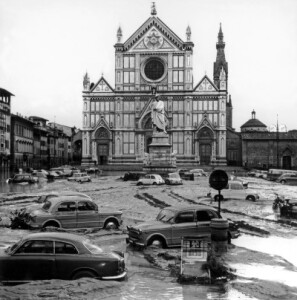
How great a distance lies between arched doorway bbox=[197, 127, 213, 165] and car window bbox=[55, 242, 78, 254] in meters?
76.1

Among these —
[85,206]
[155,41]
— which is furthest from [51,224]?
[155,41]

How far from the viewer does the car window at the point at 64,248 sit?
37.3ft

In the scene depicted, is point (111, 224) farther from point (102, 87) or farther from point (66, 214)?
point (102, 87)

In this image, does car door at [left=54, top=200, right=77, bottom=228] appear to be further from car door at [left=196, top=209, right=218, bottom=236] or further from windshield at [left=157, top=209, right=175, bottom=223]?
car door at [left=196, top=209, right=218, bottom=236]

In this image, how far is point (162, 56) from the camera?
3474 inches

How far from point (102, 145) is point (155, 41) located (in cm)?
2003

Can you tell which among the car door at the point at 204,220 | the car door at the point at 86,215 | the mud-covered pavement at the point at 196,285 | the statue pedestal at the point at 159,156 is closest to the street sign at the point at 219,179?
the car door at the point at 204,220

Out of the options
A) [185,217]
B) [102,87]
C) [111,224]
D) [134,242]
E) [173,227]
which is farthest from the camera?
[102,87]

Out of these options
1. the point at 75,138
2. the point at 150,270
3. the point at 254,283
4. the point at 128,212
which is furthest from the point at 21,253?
the point at 75,138

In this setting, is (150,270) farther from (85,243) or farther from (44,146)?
(44,146)

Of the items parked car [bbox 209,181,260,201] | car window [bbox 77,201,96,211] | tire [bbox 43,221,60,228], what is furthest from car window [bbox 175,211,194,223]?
parked car [bbox 209,181,260,201]

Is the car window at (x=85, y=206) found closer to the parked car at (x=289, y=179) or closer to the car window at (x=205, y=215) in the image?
the car window at (x=205, y=215)

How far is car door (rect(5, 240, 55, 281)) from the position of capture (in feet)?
36.0

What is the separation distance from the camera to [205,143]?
8694 centimetres
